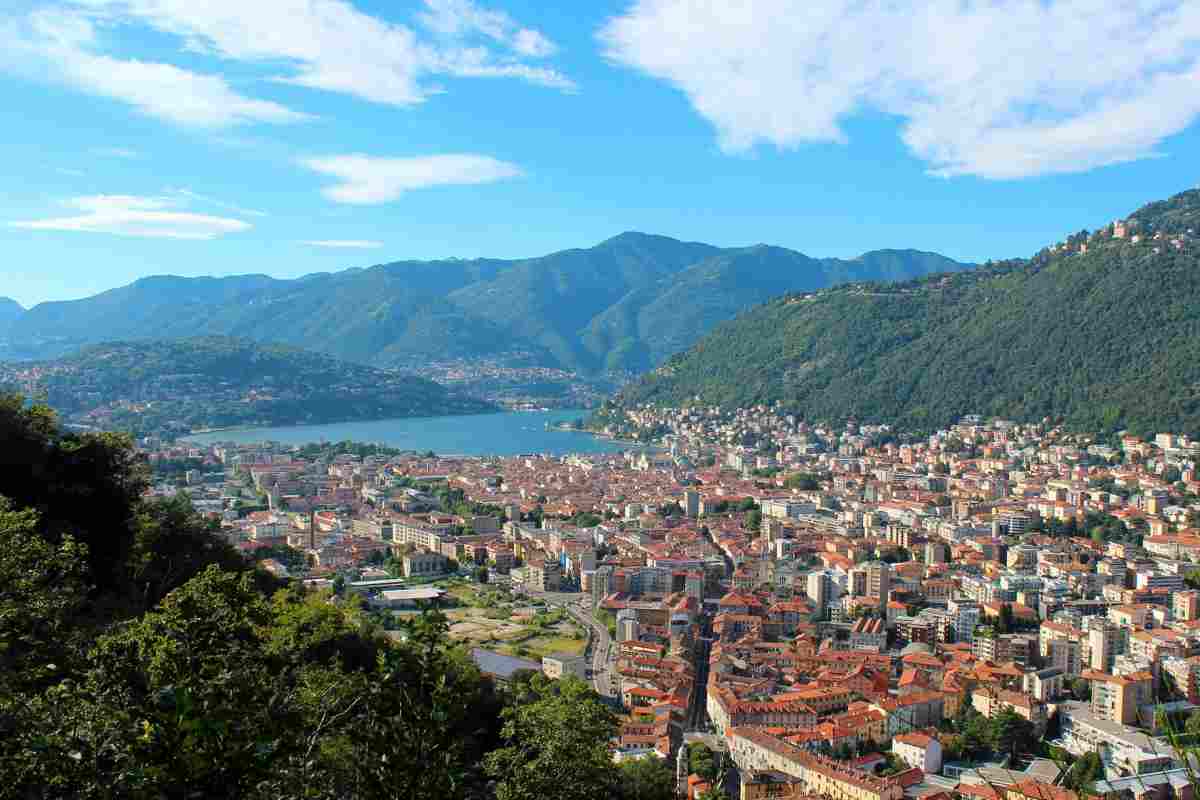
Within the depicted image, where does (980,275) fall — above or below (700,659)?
above

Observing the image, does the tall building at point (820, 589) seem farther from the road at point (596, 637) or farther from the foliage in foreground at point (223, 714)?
the foliage in foreground at point (223, 714)

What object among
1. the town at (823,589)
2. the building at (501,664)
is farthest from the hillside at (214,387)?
the building at (501,664)

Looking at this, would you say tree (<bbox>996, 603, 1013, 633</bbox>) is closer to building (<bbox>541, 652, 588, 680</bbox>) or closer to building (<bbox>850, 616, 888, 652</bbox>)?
building (<bbox>850, 616, 888, 652</bbox>)

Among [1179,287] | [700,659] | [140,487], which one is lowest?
[700,659]

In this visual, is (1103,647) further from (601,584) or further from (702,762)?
(601,584)

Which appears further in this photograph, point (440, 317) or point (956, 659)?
point (440, 317)

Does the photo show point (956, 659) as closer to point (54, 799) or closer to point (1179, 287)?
point (54, 799)

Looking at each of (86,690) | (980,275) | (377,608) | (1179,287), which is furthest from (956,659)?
(980,275)
